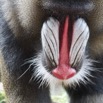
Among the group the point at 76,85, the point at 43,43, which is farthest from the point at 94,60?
the point at 43,43

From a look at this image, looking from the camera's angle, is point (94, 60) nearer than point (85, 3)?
No

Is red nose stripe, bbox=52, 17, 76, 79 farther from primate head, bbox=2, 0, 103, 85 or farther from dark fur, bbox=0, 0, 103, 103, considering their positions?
dark fur, bbox=0, 0, 103, 103

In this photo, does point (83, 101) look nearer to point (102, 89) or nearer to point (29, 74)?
point (102, 89)

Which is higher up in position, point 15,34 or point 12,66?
point 15,34

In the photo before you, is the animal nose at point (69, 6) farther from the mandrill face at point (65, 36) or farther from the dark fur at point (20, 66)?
the dark fur at point (20, 66)

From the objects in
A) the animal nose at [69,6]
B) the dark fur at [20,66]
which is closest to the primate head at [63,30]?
the animal nose at [69,6]

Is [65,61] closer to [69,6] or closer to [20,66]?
[69,6]

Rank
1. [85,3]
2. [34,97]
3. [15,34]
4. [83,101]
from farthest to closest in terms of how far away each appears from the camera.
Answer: [83,101] → [34,97] → [15,34] → [85,3]

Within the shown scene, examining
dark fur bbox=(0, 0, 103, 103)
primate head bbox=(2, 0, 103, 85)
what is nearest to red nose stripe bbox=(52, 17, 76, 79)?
primate head bbox=(2, 0, 103, 85)

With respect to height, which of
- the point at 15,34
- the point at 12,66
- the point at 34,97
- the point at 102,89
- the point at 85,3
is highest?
the point at 85,3
